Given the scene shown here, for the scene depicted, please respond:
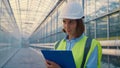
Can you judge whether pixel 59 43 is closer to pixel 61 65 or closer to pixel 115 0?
pixel 61 65

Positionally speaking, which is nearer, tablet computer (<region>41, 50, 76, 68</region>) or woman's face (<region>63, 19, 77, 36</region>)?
tablet computer (<region>41, 50, 76, 68</region>)

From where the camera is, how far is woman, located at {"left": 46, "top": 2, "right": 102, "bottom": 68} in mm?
2518

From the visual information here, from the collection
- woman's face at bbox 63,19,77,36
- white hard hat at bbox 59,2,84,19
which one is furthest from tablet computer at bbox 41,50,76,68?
white hard hat at bbox 59,2,84,19

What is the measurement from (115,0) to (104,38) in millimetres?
1494

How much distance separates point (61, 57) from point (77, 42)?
264 millimetres

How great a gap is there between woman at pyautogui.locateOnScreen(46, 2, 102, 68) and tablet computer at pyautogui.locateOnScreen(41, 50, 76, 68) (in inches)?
1.8

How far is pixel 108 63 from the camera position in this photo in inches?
328

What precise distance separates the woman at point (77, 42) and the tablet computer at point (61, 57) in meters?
0.04

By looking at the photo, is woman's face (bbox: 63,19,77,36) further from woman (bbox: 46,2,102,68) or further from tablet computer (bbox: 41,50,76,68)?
tablet computer (bbox: 41,50,76,68)

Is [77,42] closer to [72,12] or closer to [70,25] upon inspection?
[70,25]

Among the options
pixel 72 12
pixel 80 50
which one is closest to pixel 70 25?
pixel 72 12

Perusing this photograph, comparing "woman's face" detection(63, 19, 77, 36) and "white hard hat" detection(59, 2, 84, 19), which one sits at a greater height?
"white hard hat" detection(59, 2, 84, 19)

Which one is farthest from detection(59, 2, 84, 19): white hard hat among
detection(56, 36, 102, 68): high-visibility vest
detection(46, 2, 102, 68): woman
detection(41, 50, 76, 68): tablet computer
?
detection(41, 50, 76, 68): tablet computer

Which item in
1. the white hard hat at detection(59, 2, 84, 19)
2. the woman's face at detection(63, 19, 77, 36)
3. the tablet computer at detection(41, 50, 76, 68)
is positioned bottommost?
the tablet computer at detection(41, 50, 76, 68)
